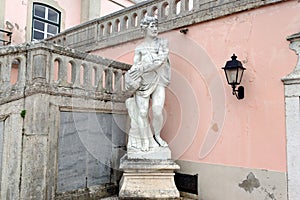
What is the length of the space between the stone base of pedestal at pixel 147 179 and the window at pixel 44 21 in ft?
22.5

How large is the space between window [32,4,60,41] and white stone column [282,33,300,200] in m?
7.89

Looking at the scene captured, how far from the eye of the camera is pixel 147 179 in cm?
380

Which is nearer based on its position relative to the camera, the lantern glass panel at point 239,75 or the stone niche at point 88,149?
the lantern glass panel at point 239,75

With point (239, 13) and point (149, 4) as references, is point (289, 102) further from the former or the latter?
point (149, 4)

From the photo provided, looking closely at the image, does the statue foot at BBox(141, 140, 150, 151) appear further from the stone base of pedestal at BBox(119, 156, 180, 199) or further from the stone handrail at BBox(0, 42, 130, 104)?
the stone handrail at BBox(0, 42, 130, 104)

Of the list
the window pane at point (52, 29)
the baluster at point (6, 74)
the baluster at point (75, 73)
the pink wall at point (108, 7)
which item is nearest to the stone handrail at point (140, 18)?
the baluster at point (75, 73)

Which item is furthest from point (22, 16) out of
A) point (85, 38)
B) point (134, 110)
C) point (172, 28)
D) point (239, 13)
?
point (239, 13)

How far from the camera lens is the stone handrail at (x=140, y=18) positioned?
4184mm

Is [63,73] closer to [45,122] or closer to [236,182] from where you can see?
[45,122]

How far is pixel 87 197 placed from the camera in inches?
161

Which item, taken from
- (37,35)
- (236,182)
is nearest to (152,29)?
(236,182)

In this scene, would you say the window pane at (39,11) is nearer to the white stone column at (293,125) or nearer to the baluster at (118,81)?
the baluster at (118,81)

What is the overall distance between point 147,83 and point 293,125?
1.92 meters

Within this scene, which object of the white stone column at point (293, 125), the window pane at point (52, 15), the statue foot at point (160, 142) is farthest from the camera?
the window pane at point (52, 15)
